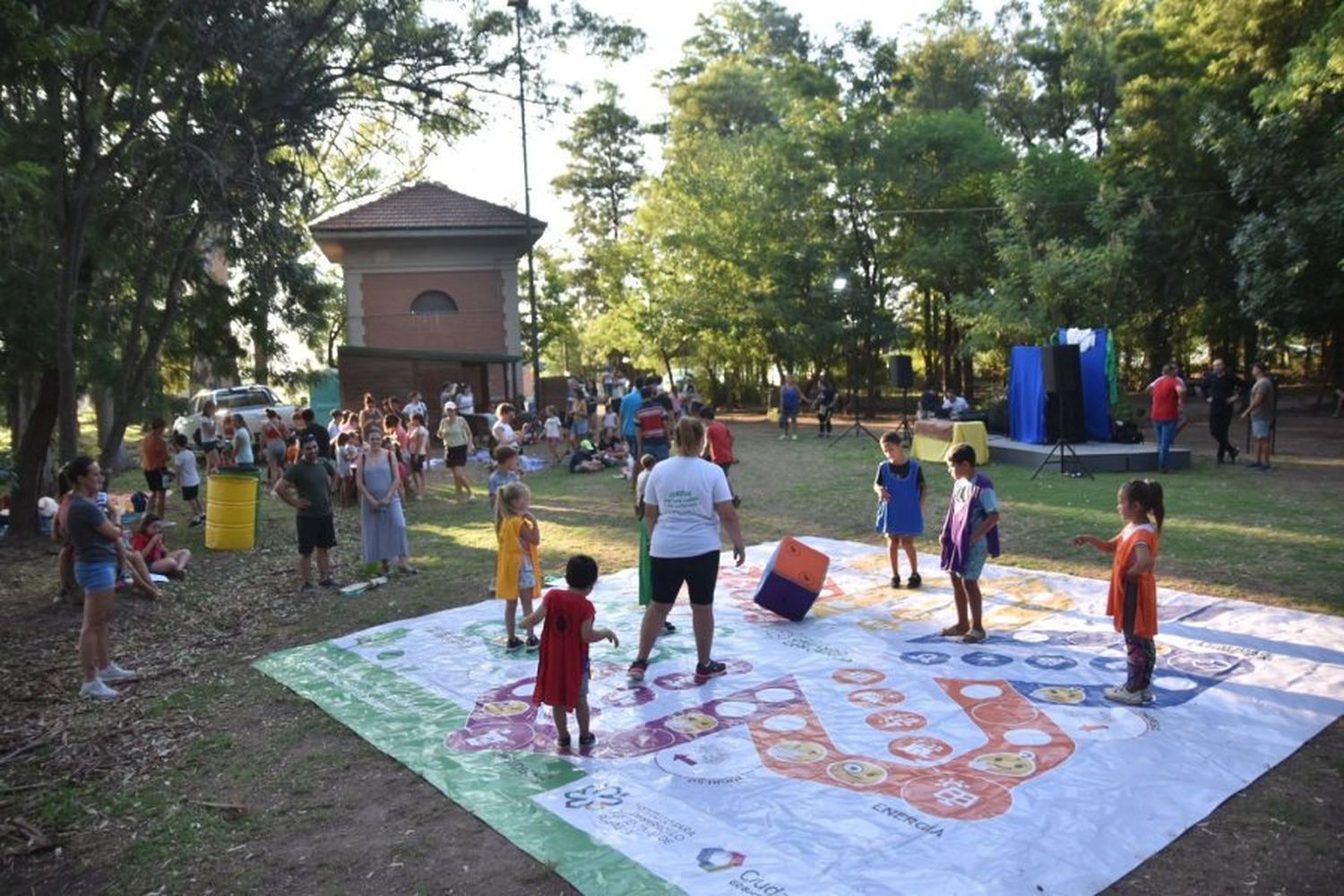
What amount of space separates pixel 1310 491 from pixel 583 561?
37.8 feet

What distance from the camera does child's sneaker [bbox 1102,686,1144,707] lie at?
5.75m

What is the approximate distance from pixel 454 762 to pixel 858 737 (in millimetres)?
2225

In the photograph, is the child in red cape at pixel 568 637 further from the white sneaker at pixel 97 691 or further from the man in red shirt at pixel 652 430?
the man in red shirt at pixel 652 430

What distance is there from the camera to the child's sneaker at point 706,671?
21.3 feet

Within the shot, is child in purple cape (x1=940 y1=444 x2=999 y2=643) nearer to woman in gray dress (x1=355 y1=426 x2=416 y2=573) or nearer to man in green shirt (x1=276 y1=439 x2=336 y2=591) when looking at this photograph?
woman in gray dress (x1=355 y1=426 x2=416 y2=573)

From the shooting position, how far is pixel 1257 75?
22672 millimetres

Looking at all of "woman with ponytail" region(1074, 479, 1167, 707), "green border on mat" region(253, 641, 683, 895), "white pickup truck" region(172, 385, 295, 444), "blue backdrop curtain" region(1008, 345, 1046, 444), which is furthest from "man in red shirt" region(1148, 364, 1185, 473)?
"white pickup truck" region(172, 385, 295, 444)

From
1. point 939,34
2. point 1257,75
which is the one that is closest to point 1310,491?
point 1257,75

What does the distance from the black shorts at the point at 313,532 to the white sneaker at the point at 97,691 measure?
2753mm

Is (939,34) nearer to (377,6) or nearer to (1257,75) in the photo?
(1257,75)

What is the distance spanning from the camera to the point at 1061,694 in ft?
19.6

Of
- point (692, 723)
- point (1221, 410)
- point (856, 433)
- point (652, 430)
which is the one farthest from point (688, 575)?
point (856, 433)

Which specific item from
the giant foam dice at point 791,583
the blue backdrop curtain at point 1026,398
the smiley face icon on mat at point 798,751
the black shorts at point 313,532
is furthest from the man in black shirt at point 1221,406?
the black shorts at point 313,532

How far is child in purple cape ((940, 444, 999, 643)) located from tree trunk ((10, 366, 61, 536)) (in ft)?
36.1
